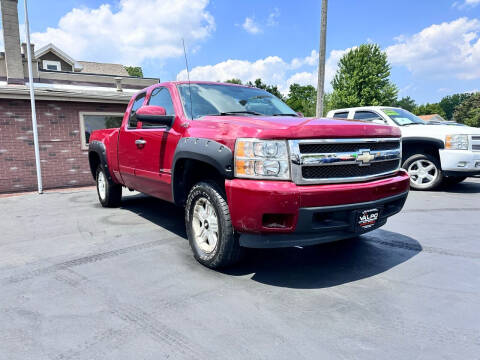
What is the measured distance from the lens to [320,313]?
242 centimetres

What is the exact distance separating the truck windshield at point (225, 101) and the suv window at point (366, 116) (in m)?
4.90

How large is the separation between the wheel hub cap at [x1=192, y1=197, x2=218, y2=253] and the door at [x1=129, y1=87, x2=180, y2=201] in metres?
0.60

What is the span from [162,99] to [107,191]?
260cm

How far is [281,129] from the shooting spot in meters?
2.63

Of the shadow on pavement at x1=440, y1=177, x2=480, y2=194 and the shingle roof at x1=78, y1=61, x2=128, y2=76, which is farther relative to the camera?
the shingle roof at x1=78, y1=61, x2=128, y2=76

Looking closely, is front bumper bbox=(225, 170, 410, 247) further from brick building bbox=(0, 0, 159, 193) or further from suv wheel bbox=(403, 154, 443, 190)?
brick building bbox=(0, 0, 159, 193)

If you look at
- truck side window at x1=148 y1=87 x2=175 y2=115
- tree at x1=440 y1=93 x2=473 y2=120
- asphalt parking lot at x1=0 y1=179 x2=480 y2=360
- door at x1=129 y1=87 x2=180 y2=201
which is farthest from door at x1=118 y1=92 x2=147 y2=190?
tree at x1=440 y1=93 x2=473 y2=120

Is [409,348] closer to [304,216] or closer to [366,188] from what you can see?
[304,216]

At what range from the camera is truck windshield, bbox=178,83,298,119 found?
12.2 feet

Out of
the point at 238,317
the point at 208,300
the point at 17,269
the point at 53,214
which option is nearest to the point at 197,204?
the point at 208,300

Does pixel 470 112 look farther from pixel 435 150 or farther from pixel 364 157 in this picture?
pixel 364 157

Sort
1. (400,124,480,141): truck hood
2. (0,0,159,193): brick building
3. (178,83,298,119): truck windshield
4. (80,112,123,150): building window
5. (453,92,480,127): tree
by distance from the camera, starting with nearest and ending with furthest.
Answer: (178,83,298,119): truck windshield, (400,124,480,141): truck hood, (0,0,159,193): brick building, (80,112,123,150): building window, (453,92,480,127): tree

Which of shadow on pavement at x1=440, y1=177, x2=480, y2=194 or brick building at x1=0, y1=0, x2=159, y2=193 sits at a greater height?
brick building at x1=0, y1=0, x2=159, y2=193

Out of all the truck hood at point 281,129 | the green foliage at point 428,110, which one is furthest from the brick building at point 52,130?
the green foliage at point 428,110
